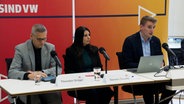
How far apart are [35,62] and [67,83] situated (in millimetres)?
701

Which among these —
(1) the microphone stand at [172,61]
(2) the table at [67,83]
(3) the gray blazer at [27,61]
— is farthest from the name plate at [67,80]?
(1) the microphone stand at [172,61]

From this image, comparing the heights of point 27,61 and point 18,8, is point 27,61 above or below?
below

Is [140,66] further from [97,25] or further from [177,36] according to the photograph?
[177,36]

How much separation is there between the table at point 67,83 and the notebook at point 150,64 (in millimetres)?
217

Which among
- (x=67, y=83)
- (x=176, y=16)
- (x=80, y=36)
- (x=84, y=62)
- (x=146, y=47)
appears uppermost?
(x=176, y=16)

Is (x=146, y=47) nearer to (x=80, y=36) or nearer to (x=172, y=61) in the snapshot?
(x=172, y=61)

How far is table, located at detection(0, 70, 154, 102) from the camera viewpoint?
287 centimetres

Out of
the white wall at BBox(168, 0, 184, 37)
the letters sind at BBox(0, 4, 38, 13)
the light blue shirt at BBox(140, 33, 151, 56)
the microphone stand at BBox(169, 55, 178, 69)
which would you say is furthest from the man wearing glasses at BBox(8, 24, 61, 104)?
the white wall at BBox(168, 0, 184, 37)

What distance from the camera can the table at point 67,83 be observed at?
287 cm

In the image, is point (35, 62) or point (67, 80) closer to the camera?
point (67, 80)

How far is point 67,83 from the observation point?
3027mm

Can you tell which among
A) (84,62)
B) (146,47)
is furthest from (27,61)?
(146,47)

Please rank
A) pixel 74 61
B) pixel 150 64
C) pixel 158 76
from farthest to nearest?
pixel 74 61, pixel 150 64, pixel 158 76

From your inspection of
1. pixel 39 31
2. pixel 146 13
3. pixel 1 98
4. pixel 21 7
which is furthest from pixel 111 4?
pixel 1 98
